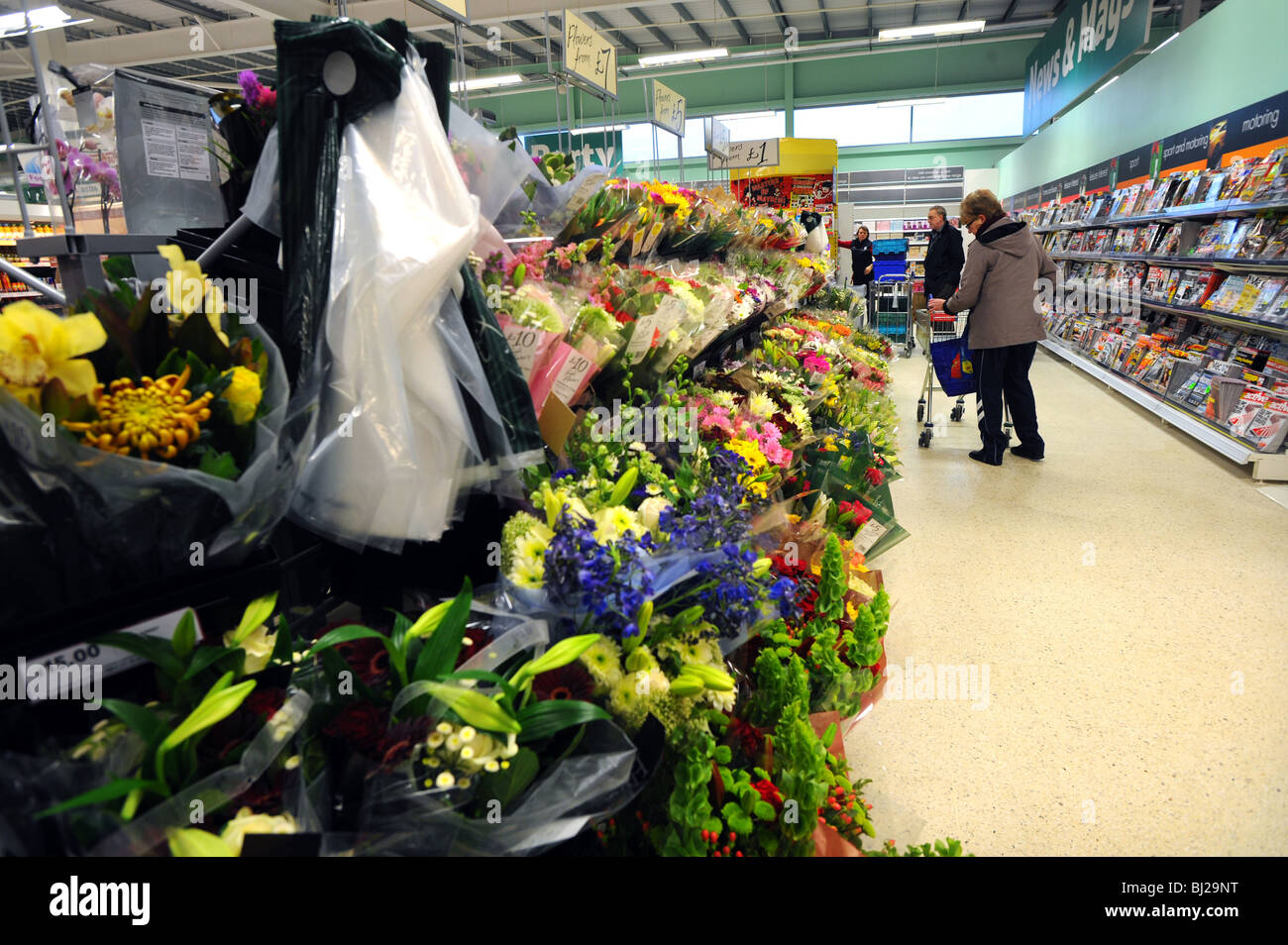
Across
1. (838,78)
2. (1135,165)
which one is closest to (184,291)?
(1135,165)

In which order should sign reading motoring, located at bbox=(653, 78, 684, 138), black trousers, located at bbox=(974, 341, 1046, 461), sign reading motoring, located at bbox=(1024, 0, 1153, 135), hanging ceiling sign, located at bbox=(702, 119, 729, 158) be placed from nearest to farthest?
black trousers, located at bbox=(974, 341, 1046, 461) < sign reading motoring, located at bbox=(653, 78, 684, 138) < hanging ceiling sign, located at bbox=(702, 119, 729, 158) < sign reading motoring, located at bbox=(1024, 0, 1153, 135)

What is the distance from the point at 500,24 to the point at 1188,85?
10.8 meters

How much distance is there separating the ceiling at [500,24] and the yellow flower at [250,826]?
32.7 ft

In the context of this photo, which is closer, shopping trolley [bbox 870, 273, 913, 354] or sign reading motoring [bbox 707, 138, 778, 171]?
sign reading motoring [bbox 707, 138, 778, 171]

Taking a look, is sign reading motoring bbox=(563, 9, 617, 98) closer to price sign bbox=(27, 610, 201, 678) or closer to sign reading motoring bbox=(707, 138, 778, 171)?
price sign bbox=(27, 610, 201, 678)

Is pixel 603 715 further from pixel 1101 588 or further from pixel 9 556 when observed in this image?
pixel 1101 588

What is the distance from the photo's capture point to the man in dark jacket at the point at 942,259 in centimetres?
782

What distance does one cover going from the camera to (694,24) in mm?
14656

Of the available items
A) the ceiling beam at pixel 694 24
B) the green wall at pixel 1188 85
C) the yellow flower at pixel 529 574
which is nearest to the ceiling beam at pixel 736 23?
the ceiling beam at pixel 694 24

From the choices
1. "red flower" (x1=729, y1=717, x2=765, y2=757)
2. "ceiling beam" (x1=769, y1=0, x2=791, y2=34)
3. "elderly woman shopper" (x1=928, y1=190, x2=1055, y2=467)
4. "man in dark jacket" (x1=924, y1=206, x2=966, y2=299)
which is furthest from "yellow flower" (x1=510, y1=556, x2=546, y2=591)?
"ceiling beam" (x1=769, y1=0, x2=791, y2=34)

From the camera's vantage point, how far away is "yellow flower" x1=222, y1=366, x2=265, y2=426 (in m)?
1.02

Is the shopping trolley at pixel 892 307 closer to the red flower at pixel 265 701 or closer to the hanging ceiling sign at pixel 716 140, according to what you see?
the hanging ceiling sign at pixel 716 140

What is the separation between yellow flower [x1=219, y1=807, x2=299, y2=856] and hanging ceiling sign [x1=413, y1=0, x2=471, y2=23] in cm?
201
